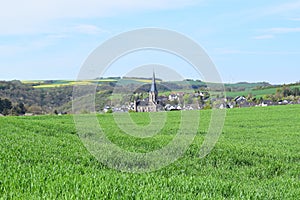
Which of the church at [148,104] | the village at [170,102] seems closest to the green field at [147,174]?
the village at [170,102]

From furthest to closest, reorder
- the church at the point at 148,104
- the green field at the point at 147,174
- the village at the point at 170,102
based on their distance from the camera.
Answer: the church at the point at 148,104 → the village at the point at 170,102 → the green field at the point at 147,174

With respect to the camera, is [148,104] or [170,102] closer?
[170,102]

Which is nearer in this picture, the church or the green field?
the green field

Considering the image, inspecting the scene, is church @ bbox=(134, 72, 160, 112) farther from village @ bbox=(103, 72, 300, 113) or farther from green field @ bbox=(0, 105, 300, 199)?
green field @ bbox=(0, 105, 300, 199)

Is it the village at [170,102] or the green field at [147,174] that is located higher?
the village at [170,102]

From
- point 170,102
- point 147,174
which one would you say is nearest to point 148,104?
point 170,102

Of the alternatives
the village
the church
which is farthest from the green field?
the church

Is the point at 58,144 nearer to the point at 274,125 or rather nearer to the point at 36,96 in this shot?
the point at 274,125

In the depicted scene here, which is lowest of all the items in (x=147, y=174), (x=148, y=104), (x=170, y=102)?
(x=147, y=174)

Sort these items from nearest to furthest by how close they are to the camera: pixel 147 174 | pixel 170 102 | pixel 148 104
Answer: pixel 147 174
pixel 170 102
pixel 148 104

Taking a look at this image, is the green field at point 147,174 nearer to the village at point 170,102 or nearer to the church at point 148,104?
the village at point 170,102

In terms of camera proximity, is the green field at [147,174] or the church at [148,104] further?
the church at [148,104]

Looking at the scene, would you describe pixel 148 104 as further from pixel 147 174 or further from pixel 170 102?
pixel 147 174

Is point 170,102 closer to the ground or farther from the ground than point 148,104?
farther from the ground
